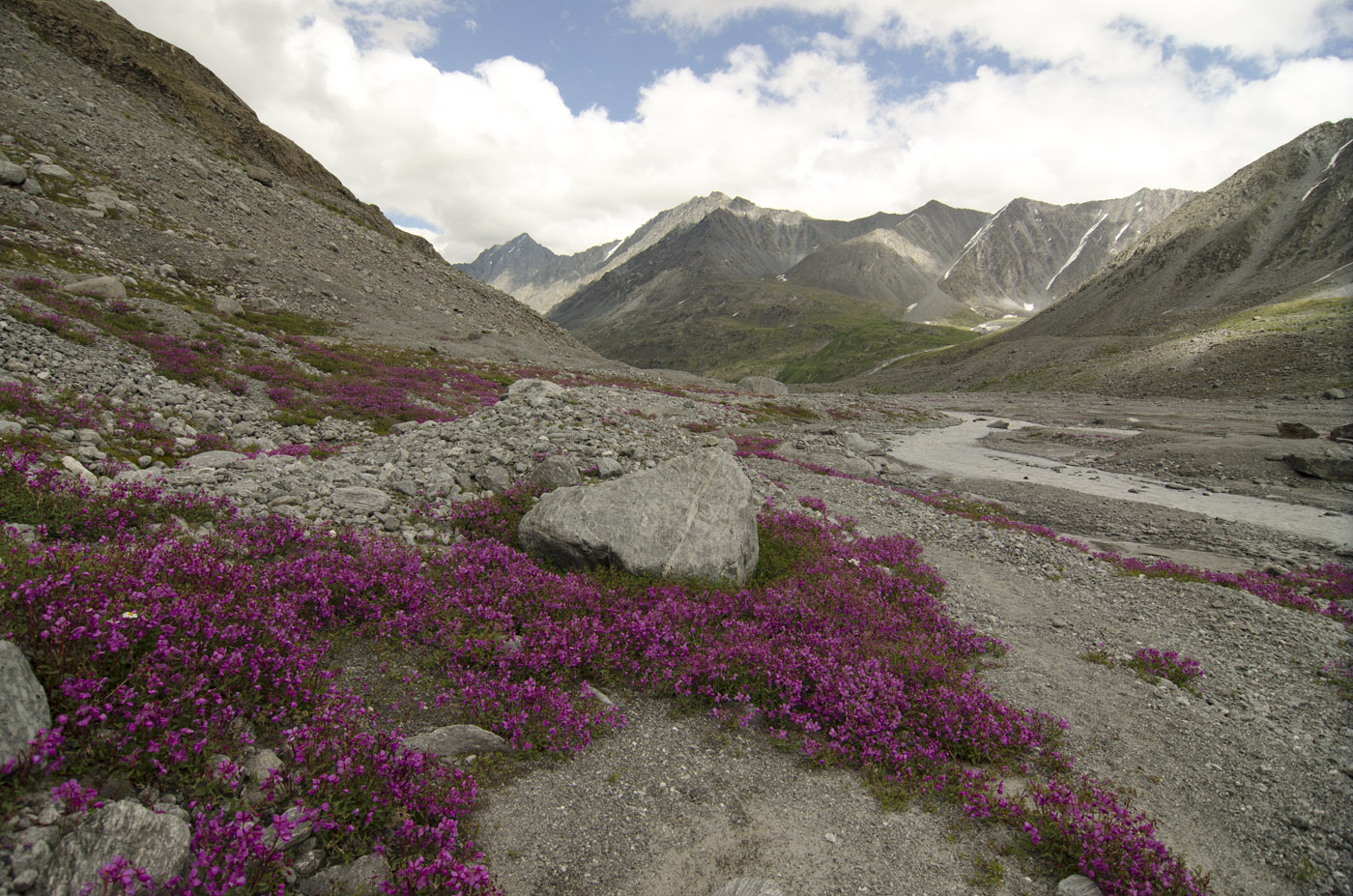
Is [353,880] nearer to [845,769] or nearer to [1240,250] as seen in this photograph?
[845,769]

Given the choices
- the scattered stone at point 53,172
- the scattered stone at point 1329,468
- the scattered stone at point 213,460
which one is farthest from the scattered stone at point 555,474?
the scattered stone at point 53,172

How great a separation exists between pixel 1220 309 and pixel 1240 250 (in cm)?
4964

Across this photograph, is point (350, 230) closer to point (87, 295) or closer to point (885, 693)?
point (87, 295)

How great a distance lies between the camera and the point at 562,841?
5438 mm

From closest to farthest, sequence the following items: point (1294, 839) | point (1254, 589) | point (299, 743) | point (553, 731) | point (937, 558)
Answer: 1. point (299, 743)
2. point (1294, 839)
3. point (553, 731)
4. point (1254, 589)
5. point (937, 558)

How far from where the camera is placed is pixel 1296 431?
40.9 metres

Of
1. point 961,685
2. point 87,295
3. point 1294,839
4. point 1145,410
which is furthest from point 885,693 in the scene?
point 1145,410

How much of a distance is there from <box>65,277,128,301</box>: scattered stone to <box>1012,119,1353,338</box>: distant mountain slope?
164 meters

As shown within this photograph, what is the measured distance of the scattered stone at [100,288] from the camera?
2612cm

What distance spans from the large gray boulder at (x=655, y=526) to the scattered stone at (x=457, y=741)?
4220 mm

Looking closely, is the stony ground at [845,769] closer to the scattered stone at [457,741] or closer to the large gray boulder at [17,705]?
the scattered stone at [457,741]

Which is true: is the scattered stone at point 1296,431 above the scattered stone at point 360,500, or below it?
above

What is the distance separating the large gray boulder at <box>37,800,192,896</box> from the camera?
133 inches

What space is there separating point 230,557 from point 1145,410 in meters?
92.5
